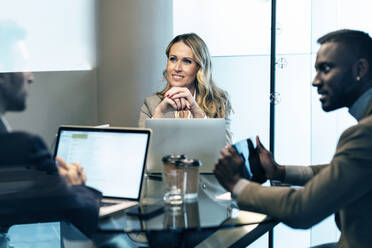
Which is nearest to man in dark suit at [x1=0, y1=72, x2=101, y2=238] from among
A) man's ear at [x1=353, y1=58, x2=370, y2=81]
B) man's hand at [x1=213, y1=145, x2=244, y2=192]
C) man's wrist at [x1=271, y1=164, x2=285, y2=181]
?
man's hand at [x1=213, y1=145, x2=244, y2=192]

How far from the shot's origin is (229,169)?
168 centimetres

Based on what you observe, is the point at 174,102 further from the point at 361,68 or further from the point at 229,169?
the point at 361,68

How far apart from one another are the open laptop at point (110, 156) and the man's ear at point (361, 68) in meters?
0.73

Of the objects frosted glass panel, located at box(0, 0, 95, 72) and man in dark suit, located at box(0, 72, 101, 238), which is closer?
man in dark suit, located at box(0, 72, 101, 238)

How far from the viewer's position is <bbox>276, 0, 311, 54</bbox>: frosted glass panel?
3.29m

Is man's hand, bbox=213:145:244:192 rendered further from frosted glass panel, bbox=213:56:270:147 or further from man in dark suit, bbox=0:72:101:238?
frosted glass panel, bbox=213:56:270:147

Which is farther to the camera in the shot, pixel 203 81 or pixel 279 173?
pixel 203 81

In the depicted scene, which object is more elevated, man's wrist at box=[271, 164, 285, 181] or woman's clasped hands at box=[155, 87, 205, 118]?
woman's clasped hands at box=[155, 87, 205, 118]

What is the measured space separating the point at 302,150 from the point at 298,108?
0.28 meters

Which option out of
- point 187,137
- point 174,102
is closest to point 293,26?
point 174,102

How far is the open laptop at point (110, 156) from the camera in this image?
5.92ft

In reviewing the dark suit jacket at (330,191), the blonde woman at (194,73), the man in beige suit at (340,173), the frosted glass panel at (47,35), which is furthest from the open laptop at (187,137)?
the frosted glass panel at (47,35)

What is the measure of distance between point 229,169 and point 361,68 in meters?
0.55

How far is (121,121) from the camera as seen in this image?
373cm
